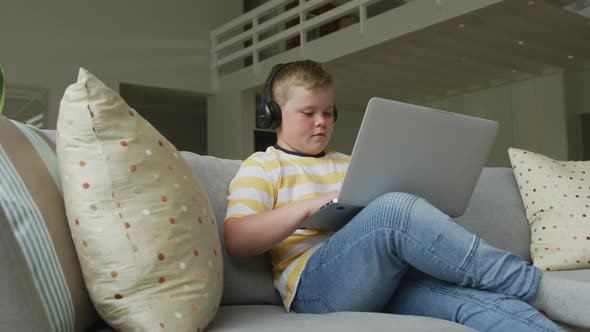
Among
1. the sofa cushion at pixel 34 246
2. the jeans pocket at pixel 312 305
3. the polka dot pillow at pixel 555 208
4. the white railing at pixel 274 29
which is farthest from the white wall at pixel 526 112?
the sofa cushion at pixel 34 246

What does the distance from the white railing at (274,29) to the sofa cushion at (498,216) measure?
14.3 ft

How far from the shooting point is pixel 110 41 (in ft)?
22.8

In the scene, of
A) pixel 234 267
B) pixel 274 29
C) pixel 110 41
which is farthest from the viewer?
pixel 274 29

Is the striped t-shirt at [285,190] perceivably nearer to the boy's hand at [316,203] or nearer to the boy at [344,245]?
the boy at [344,245]

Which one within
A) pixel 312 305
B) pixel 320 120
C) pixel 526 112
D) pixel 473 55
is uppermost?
pixel 473 55

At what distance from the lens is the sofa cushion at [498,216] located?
160 cm

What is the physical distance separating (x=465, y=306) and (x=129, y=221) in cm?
56

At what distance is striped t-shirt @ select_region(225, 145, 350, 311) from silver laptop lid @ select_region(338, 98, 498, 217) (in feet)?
0.70

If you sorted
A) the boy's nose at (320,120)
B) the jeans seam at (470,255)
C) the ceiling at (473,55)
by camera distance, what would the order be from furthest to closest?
the ceiling at (473,55) < the boy's nose at (320,120) < the jeans seam at (470,255)

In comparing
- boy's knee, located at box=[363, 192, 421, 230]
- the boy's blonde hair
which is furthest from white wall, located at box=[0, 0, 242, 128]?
boy's knee, located at box=[363, 192, 421, 230]

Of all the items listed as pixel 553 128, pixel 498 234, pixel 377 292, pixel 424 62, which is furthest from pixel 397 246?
pixel 553 128

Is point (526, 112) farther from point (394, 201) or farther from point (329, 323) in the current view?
point (329, 323)

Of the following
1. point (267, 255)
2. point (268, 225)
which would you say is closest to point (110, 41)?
point (267, 255)

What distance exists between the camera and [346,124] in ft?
27.8
